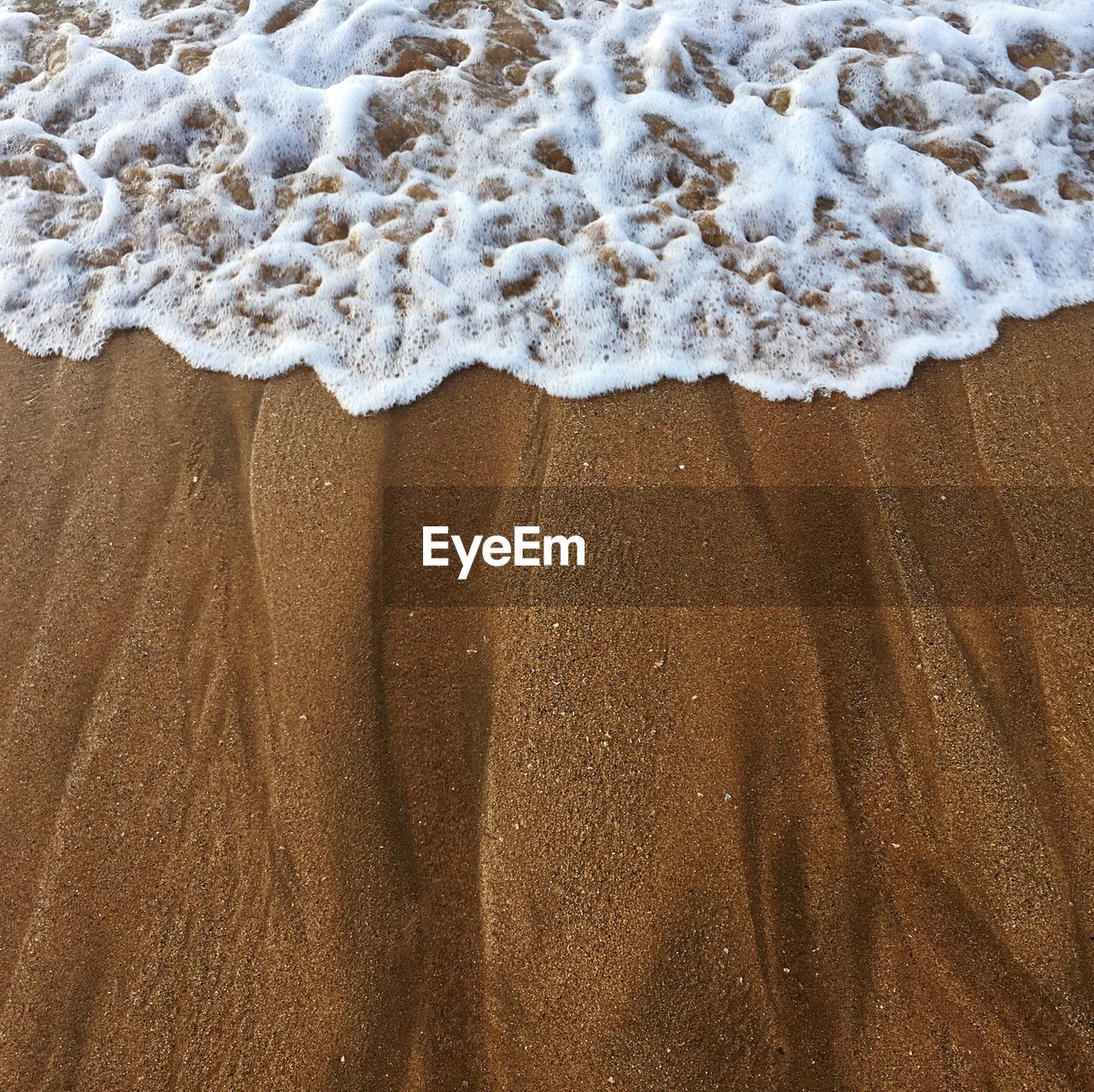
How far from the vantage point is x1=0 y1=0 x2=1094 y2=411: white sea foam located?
8.91 ft

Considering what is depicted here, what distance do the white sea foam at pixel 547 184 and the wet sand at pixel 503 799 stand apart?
472 millimetres

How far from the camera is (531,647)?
2053 millimetres

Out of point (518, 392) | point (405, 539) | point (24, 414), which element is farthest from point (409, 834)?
point (24, 414)

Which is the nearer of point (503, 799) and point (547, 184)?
point (503, 799)

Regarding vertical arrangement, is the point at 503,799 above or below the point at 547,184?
below

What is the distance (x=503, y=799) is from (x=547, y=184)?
7.92ft

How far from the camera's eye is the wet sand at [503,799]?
1.60 m

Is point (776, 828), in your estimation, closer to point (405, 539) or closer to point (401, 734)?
point (401, 734)

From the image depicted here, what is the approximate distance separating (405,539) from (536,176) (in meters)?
1.76

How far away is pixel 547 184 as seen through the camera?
312cm

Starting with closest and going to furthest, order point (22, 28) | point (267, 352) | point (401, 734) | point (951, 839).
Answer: point (951, 839) < point (401, 734) < point (267, 352) < point (22, 28)

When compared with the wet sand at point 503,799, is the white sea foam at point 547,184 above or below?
above

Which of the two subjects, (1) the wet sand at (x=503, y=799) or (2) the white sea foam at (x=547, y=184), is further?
(2) the white sea foam at (x=547, y=184)

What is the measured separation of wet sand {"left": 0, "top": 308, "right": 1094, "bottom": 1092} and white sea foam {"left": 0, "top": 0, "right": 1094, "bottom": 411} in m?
0.47
